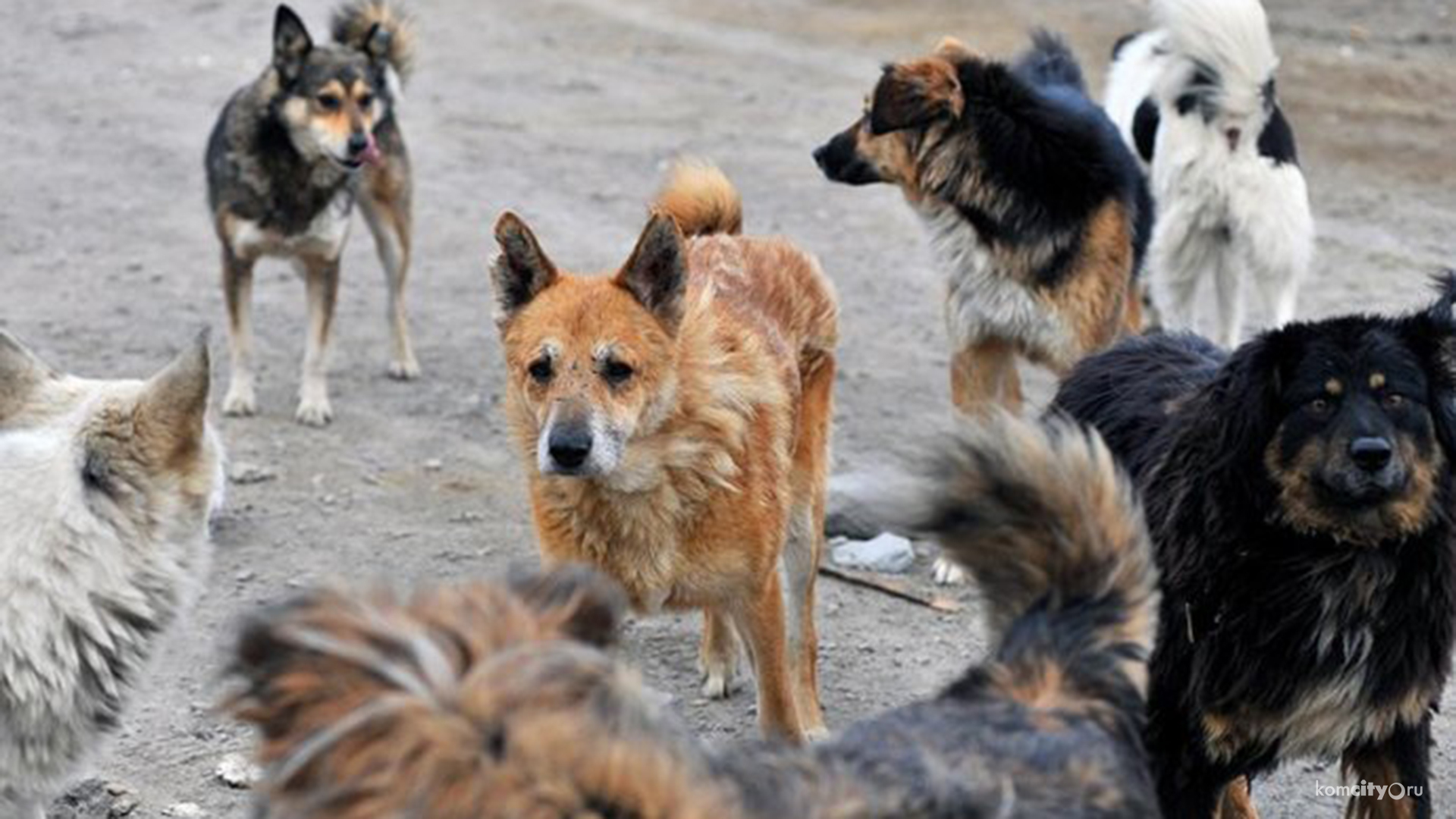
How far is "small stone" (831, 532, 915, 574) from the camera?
7762 mm

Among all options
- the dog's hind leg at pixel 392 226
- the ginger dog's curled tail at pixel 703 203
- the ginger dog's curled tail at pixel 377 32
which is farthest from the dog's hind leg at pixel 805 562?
the ginger dog's curled tail at pixel 377 32

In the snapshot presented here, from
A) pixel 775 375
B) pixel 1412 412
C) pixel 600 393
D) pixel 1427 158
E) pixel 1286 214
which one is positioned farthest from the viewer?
pixel 1427 158

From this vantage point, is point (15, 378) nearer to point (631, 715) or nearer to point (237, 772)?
point (237, 772)

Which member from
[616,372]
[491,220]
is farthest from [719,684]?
[491,220]

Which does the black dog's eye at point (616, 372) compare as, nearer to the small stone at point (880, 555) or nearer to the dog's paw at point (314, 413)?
the small stone at point (880, 555)

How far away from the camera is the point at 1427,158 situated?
13367mm

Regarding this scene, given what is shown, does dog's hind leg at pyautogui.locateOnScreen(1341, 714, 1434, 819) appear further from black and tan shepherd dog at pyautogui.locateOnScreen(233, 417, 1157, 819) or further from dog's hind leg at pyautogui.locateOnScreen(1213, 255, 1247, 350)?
dog's hind leg at pyautogui.locateOnScreen(1213, 255, 1247, 350)

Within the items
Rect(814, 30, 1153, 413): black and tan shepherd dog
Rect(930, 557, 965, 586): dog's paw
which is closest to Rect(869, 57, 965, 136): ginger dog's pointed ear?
Rect(814, 30, 1153, 413): black and tan shepherd dog

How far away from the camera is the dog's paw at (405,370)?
10.0 meters

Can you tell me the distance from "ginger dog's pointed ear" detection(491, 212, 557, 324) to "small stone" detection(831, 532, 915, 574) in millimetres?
2221

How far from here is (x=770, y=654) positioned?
19.7 feet

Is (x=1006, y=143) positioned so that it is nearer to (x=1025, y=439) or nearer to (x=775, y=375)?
(x=775, y=375)

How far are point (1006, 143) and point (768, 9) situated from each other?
35.2ft

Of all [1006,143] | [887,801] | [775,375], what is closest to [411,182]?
[1006,143]
